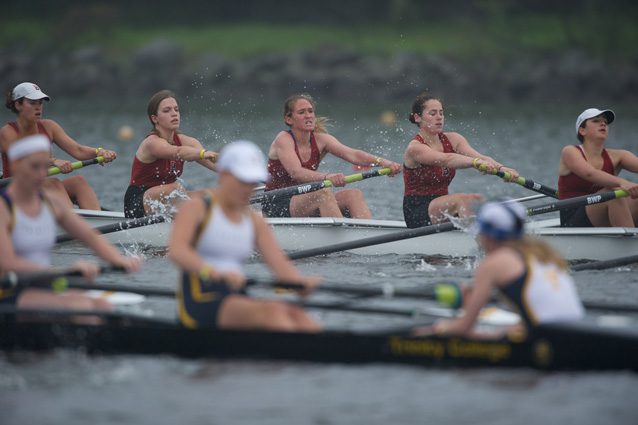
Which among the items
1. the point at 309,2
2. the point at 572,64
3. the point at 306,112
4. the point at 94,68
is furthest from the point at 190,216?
the point at 309,2

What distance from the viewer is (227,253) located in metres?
7.86

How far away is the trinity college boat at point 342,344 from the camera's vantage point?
7504mm

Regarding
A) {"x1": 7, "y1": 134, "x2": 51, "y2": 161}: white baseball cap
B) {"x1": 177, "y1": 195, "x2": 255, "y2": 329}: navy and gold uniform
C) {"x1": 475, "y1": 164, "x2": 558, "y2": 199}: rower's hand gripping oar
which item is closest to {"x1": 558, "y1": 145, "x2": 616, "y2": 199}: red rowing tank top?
{"x1": 475, "y1": 164, "x2": 558, "y2": 199}: rower's hand gripping oar

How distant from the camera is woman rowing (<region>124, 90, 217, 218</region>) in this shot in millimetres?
12969

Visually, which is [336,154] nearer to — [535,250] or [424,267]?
[424,267]

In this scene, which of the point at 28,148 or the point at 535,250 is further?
the point at 28,148

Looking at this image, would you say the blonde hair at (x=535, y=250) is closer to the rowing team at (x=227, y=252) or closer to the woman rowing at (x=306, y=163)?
the rowing team at (x=227, y=252)

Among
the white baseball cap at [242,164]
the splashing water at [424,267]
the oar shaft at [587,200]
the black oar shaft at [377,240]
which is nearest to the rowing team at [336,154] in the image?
the oar shaft at [587,200]

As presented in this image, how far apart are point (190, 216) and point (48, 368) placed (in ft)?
4.90

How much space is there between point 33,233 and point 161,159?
Result: 506 cm

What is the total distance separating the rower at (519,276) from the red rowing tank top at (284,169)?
18.9 ft

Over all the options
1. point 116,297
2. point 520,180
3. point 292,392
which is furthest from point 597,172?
point 292,392

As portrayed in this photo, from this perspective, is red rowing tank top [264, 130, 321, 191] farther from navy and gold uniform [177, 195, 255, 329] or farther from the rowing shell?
navy and gold uniform [177, 195, 255, 329]

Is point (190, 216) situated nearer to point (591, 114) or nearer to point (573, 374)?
point (573, 374)
